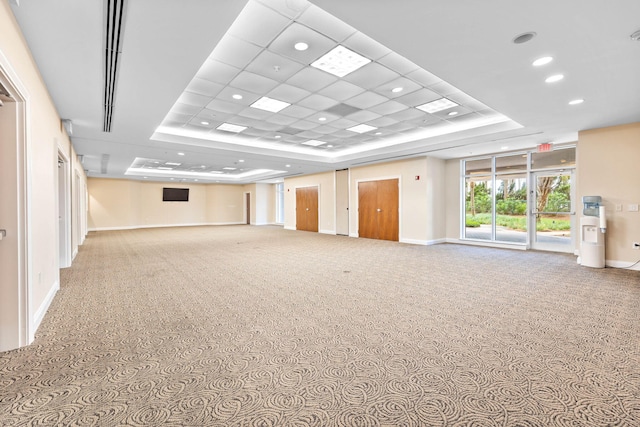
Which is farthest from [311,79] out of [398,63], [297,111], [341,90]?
[297,111]

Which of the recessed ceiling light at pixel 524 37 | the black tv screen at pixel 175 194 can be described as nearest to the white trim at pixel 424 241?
the recessed ceiling light at pixel 524 37

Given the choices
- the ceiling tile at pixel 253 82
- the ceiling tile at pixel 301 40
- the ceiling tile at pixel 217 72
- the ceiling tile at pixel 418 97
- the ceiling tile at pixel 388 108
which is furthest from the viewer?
the ceiling tile at pixel 388 108

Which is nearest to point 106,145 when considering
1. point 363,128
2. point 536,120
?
point 363,128

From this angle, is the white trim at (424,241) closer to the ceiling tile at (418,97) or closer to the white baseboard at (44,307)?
the ceiling tile at (418,97)

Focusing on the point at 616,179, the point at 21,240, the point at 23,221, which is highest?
the point at 616,179

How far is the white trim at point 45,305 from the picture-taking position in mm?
3018

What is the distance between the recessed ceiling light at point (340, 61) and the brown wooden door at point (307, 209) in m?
9.35

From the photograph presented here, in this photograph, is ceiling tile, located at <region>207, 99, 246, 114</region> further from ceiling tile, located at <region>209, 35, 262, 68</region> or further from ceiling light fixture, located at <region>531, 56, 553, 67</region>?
ceiling light fixture, located at <region>531, 56, 553, 67</region>

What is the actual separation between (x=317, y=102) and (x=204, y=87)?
1.87 metres

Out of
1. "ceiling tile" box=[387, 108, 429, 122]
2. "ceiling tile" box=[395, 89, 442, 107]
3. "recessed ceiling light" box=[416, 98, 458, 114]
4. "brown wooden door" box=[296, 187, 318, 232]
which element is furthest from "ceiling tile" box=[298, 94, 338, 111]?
"brown wooden door" box=[296, 187, 318, 232]

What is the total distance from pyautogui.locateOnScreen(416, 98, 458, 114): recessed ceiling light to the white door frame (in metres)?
5.45

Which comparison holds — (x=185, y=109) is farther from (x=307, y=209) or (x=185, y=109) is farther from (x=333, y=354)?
(x=307, y=209)

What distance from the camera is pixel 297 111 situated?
19.1 ft

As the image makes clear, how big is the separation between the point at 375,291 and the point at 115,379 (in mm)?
3069
